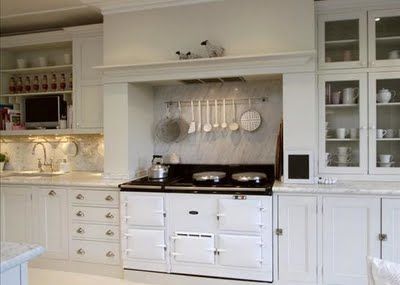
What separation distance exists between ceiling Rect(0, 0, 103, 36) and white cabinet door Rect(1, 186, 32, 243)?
71.2 inches

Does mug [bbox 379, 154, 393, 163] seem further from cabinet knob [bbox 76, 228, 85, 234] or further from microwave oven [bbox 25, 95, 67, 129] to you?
microwave oven [bbox 25, 95, 67, 129]

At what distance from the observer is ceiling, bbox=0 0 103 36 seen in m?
3.44

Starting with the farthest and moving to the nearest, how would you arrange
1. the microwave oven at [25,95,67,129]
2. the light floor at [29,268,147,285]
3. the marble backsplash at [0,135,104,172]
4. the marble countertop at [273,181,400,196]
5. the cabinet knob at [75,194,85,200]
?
the marble backsplash at [0,135,104,172] < the microwave oven at [25,95,67,129] < the cabinet knob at [75,194,85,200] < the light floor at [29,268,147,285] < the marble countertop at [273,181,400,196]

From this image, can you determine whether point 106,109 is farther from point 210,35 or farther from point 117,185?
point 210,35

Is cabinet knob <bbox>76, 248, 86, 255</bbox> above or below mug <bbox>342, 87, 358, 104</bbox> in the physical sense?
below

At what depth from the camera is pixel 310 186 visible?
9.28ft

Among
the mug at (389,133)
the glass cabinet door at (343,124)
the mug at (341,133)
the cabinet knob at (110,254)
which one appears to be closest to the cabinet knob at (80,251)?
the cabinet knob at (110,254)

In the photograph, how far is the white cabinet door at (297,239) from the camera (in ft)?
9.09

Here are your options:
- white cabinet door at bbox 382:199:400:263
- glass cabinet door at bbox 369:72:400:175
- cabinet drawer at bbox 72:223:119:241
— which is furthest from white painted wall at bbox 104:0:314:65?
cabinet drawer at bbox 72:223:119:241

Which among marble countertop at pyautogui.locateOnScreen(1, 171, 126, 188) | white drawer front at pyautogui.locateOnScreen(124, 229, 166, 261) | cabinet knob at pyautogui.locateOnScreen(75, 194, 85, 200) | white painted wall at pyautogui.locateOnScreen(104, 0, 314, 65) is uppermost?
white painted wall at pyautogui.locateOnScreen(104, 0, 314, 65)

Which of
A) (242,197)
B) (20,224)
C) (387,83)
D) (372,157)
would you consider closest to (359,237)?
(372,157)

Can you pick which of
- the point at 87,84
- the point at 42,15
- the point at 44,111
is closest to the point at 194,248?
the point at 87,84

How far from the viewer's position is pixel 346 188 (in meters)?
2.71

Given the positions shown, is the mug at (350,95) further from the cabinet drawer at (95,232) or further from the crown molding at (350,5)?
the cabinet drawer at (95,232)
